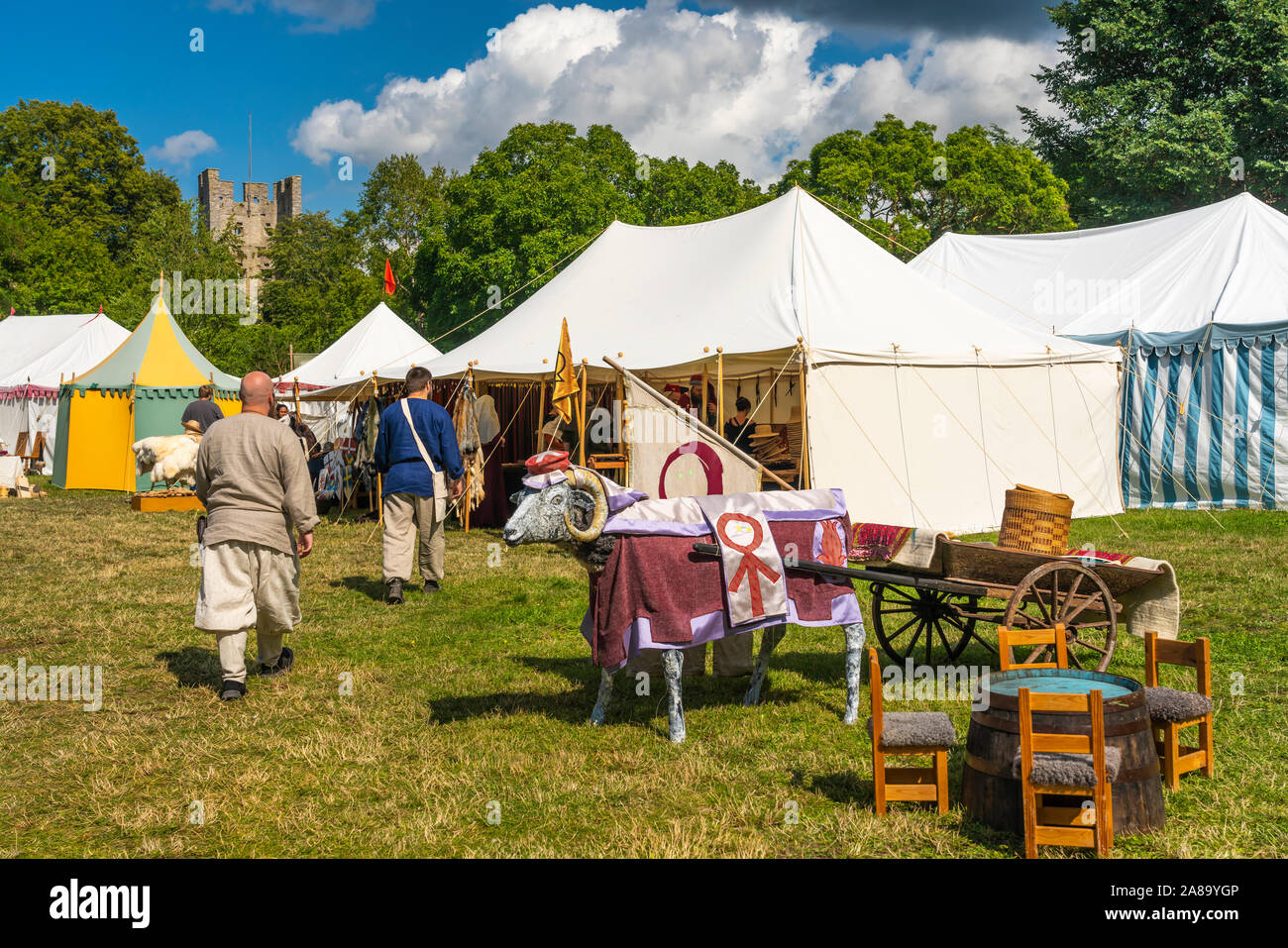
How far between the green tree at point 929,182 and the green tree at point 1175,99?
2158 millimetres

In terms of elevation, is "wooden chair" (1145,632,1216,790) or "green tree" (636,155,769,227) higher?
"green tree" (636,155,769,227)

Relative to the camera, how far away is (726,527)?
508 cm

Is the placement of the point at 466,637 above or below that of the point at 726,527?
below

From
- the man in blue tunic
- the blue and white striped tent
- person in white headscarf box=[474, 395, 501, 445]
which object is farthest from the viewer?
person in white headscarf box=[474, 395, 501, 445]

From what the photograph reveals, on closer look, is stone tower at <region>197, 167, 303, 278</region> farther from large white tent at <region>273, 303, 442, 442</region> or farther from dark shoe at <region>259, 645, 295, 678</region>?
dark shoe at <region>259, 645, 295, 678</region>

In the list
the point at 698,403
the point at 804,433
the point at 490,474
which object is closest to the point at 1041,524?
the point at 804,433

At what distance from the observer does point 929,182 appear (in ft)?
121

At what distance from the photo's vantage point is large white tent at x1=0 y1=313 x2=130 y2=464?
26.1m

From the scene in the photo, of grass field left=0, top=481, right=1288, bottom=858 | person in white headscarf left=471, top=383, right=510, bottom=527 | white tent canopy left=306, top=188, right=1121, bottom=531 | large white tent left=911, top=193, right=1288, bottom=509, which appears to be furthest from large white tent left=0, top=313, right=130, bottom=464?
large white tent left=911, top=193, right=1288, bottom=509

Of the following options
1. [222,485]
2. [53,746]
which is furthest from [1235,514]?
[53,746]

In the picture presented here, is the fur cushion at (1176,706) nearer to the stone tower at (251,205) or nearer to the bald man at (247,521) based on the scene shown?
the bald man at (247,521)

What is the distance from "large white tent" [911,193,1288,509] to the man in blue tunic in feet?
31.9
